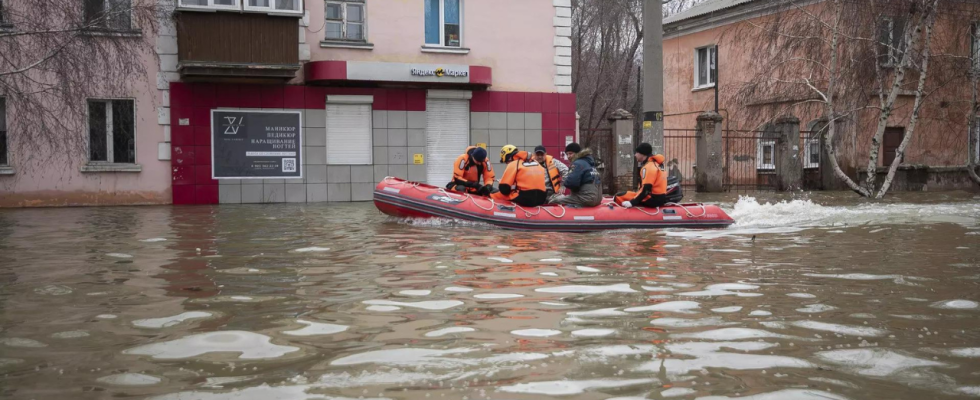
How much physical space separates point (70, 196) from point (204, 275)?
42.4ft

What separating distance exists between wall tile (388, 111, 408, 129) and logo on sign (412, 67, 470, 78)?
101 centimetres

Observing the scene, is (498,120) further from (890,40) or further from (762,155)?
(762,155)

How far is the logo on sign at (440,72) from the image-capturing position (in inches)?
829

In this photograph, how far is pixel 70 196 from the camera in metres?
19.0

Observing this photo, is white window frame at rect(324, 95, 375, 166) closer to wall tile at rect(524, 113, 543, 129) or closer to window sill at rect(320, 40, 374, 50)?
window sill at rect(320, 40, 374, 50)

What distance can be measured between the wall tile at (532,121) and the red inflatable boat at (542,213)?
8.88 m

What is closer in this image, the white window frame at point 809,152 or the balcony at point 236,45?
the balcony at point 236,45

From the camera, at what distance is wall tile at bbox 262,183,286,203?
67.3ft

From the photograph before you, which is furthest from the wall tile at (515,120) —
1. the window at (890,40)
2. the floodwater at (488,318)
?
the floodwater at (488,318)

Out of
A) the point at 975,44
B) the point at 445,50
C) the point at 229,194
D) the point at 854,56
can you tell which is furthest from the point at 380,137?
the point at 975,44

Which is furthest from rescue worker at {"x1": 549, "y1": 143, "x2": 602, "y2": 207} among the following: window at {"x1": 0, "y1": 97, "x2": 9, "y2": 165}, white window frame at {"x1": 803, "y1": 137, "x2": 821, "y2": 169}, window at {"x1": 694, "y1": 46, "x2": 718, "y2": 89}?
window at {"x1": 694, "y1": 46, "x2": 718, "y2": 89}

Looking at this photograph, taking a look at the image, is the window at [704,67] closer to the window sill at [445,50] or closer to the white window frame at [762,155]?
the white window frame at [762,155]

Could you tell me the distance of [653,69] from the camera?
15.6 meters

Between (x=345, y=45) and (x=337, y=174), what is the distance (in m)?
2.89
